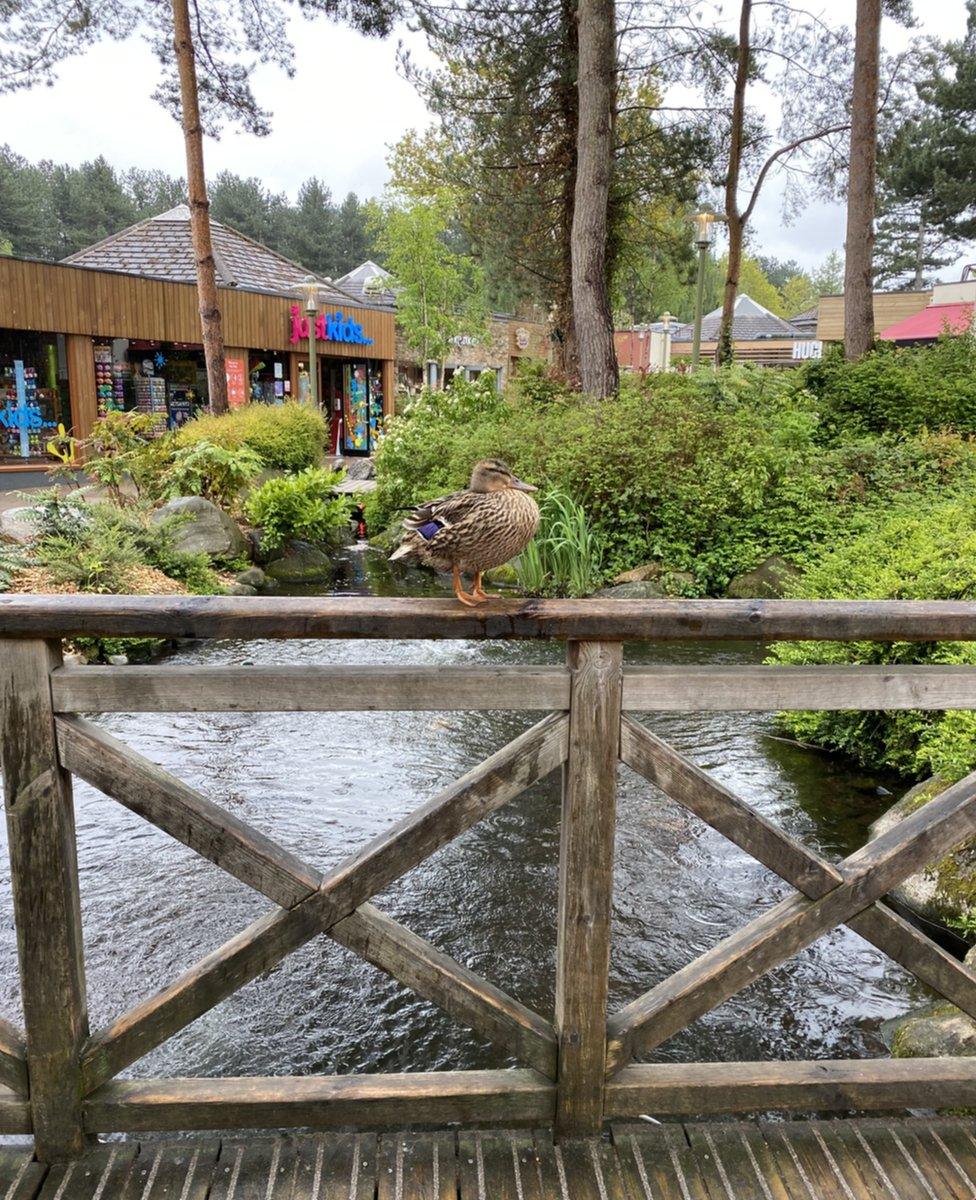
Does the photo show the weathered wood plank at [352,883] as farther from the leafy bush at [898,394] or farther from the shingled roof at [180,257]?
the shingled roof at [180,257]

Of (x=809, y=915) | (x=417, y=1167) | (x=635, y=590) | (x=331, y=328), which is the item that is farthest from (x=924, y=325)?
(x=417, y=1167)

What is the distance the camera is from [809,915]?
1995 millimetres

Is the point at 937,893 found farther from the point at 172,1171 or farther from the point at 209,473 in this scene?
the point at 209,473

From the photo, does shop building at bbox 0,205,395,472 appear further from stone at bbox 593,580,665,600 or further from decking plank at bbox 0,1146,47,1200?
decking plank at bbox 0,1146,47,1200

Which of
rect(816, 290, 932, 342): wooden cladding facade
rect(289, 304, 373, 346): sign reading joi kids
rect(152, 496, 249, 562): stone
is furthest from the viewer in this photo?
rect(816, 290, 932, 342): wooden cladding facade

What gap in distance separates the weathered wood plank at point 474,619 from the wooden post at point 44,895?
0.14 m

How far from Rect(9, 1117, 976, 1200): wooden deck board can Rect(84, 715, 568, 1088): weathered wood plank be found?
270 mm

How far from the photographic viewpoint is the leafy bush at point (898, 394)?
40.9 feet

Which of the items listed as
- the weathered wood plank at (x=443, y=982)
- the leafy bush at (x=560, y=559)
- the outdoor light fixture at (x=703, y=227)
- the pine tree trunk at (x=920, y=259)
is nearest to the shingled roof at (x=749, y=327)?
the pine tree trunk at (x=920, y=259)

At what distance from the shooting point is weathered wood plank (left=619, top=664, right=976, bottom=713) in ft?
6.27

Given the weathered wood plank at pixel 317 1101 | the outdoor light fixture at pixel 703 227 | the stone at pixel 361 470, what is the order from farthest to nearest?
the stone at pixel 361 470 → the outdoor light fixture at pixel 703 227 → the weathered wood plank at pixel 317 1101

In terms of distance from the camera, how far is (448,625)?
6.06 feet

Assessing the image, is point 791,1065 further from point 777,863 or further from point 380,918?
point 380,918

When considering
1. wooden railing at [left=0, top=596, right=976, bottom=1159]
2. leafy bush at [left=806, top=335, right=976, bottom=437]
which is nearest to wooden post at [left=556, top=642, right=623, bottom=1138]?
wooden railing at [left=0, top=596, right=976, bottom=1159]
